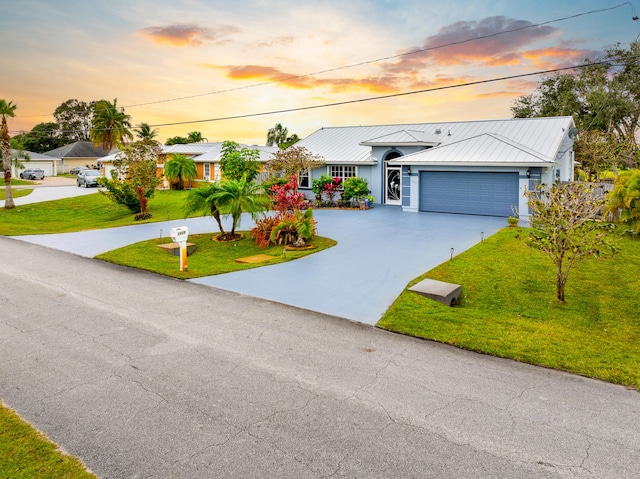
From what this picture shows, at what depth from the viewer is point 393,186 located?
1024 inches

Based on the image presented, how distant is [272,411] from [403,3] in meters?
20.5

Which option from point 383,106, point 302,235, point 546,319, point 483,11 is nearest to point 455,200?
point 483,11

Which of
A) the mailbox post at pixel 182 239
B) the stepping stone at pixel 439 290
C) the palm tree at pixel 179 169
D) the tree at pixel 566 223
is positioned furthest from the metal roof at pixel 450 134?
the mailbox post at pixel 182 239

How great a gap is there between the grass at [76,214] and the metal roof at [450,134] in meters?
10.2

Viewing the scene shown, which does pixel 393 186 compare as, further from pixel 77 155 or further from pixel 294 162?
pixel 77 155

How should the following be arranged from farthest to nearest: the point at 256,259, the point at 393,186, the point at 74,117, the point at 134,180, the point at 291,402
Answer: the point at 74,117, the point at 393,186, the point at 134,180, the point at 256,259, the point at 291,402

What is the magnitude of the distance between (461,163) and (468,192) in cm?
162

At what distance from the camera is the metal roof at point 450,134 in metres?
22.8

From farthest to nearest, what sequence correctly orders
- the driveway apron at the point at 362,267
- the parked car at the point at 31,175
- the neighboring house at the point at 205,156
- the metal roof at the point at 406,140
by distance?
the parked car at the point at 31,175 → the neighboring house at the point at 205,156 → the metal roof at the point at 406,140 → the driveway apron at the point at 362,267

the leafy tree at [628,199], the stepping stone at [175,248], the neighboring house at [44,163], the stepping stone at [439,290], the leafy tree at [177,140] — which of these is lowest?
the stepping stone at [439,290]

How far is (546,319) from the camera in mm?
8578

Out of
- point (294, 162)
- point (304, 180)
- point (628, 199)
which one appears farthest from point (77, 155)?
point (628, 199)

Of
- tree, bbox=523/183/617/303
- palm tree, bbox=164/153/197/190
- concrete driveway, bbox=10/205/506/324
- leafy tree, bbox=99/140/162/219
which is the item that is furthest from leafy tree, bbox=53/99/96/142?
tree, bbox=523/183/617/303

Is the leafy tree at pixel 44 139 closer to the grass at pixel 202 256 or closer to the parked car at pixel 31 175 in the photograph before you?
the parked car at pixel 31 175
